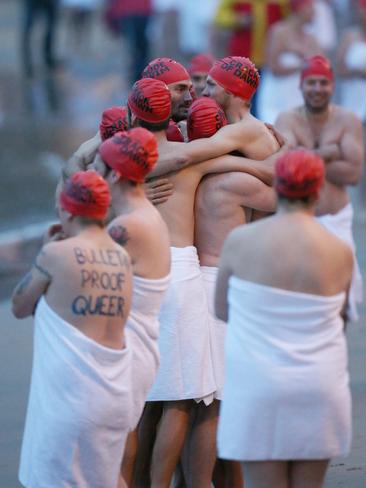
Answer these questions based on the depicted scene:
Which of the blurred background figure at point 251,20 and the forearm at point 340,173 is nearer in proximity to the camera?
the forearm at point 340,173

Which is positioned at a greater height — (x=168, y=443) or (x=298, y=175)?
(x=298, y=175)

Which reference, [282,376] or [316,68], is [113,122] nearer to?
[282,376]

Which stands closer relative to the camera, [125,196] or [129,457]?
[125,196]

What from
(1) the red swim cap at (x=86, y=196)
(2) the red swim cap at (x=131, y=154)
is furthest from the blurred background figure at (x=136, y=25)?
(1) the red swim cap at (x=86, y=196)

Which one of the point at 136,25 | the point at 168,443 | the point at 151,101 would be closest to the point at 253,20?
the point at 136,25

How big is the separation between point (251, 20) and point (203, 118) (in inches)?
300

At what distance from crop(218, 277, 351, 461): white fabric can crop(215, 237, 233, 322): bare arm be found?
66 millimetres

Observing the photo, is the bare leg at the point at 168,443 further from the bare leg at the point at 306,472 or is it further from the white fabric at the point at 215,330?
the bare leg at the point at 306,472

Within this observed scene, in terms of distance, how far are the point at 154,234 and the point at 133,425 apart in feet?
2.57

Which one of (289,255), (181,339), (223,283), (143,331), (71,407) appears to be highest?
(289,255)

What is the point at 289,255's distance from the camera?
457cm

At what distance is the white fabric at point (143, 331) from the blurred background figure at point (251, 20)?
8160mm

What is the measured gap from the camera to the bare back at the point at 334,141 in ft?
26.8

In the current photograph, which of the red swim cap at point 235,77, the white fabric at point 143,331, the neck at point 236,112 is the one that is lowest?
the white fabric at point 143,331
